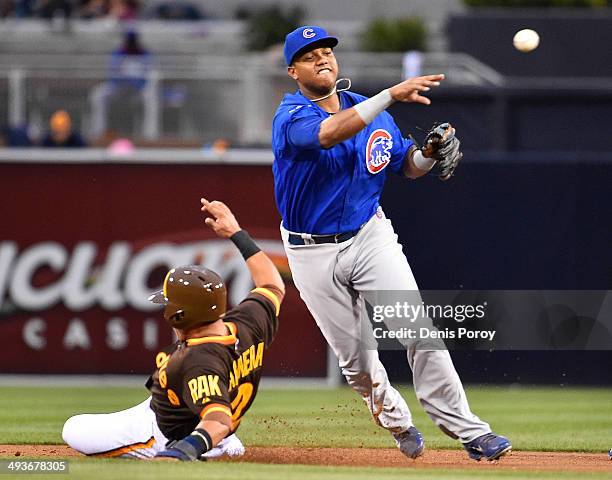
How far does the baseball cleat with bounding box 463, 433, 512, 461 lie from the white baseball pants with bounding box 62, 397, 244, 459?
1.40m

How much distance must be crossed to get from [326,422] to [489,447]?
2571mm

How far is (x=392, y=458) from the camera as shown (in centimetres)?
739

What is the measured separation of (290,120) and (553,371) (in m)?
5.42

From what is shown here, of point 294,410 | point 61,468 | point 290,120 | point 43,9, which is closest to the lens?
point 61,468

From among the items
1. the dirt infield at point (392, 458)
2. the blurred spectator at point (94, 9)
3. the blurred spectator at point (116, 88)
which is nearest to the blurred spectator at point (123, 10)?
the blurred spectator at point (94, 9)

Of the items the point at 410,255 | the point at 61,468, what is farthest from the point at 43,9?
the point at 61,468

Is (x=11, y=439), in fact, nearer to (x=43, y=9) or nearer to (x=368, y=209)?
(x=368, y=209)

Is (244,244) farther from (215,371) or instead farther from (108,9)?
(108,9)

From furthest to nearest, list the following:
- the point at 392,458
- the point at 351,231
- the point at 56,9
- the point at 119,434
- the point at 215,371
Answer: the point at 56,9 < the point at 392,458 < the point at 351,231 < the point at 119,434 < the point at 215,371

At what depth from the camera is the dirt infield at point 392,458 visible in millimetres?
6891

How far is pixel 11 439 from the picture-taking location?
8188 mm

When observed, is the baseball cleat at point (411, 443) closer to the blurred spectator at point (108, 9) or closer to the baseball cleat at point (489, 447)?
the baseball cleat at point (489, 447)

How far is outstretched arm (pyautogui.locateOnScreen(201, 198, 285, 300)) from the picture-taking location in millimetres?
6695

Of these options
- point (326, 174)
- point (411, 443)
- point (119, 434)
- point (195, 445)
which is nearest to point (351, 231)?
point (326, 174)
